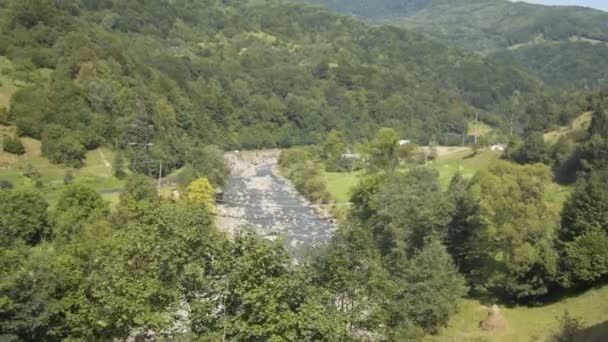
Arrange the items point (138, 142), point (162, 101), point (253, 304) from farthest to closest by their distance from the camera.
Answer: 1. point (162, 101)
2. point (138, 142)
3. point (253, 304)

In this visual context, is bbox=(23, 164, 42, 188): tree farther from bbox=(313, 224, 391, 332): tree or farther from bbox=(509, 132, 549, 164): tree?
bbox=(509, 132, 549, 164): tree

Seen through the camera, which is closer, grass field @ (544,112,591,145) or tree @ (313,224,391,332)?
tree @ (313,224,391,332)

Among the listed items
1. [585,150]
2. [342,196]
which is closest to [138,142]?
[342,196]

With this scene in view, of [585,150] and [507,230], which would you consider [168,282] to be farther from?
[585,150]

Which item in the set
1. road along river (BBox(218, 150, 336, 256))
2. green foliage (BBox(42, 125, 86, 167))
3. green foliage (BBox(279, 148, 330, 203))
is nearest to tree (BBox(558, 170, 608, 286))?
road along river (BBox(218, 150, 336, 256))

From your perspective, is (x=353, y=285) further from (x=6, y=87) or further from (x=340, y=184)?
(x=6, y=87)

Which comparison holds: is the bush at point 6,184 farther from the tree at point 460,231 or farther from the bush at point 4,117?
the tree at point 460,231
